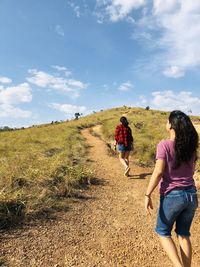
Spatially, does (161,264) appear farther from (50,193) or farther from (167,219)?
(50,193)

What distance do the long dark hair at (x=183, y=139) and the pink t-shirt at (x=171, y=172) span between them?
0.19 feet

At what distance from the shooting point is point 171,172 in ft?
12.6

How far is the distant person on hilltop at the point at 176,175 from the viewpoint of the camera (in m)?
3.81

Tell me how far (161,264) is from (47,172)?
4866mm

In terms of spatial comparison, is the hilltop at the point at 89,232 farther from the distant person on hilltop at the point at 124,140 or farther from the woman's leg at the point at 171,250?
the distant person on hilltop at the point at 124,140

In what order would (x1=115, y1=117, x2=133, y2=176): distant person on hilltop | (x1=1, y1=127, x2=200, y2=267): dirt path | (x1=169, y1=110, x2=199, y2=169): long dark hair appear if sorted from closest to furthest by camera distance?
(x1=169, y1=110, x2=199, y2=169): long dark hair
(x1=1, y1=127, x2=200, y2=267): dirt path
(x1=115, y1=117, x2=133, y2=176): distant person on hilltop

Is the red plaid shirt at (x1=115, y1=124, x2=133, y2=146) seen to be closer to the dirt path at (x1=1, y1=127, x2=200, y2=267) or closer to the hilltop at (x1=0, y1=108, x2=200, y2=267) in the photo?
the hilltop at (x1=0, y1=108, x2=200, y2=267)

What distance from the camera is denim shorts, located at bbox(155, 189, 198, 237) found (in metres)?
3.83

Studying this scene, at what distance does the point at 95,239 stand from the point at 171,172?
100 inches

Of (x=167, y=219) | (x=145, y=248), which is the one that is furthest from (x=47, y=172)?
(x=167, y=219)

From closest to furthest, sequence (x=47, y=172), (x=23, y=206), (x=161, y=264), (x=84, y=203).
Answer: (x=161, y=264) → (x=23, y=206) → (x=84, y=203) → (x=47, y=172)

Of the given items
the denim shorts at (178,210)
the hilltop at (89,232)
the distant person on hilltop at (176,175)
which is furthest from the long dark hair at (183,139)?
the hilltop at (89,232)

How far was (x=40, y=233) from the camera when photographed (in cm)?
565

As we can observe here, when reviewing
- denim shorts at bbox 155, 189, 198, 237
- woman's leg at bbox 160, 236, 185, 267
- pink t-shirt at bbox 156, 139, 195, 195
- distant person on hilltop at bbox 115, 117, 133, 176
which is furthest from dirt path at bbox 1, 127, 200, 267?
distant person on hilltop at bbox 115, 117, 133, 176
